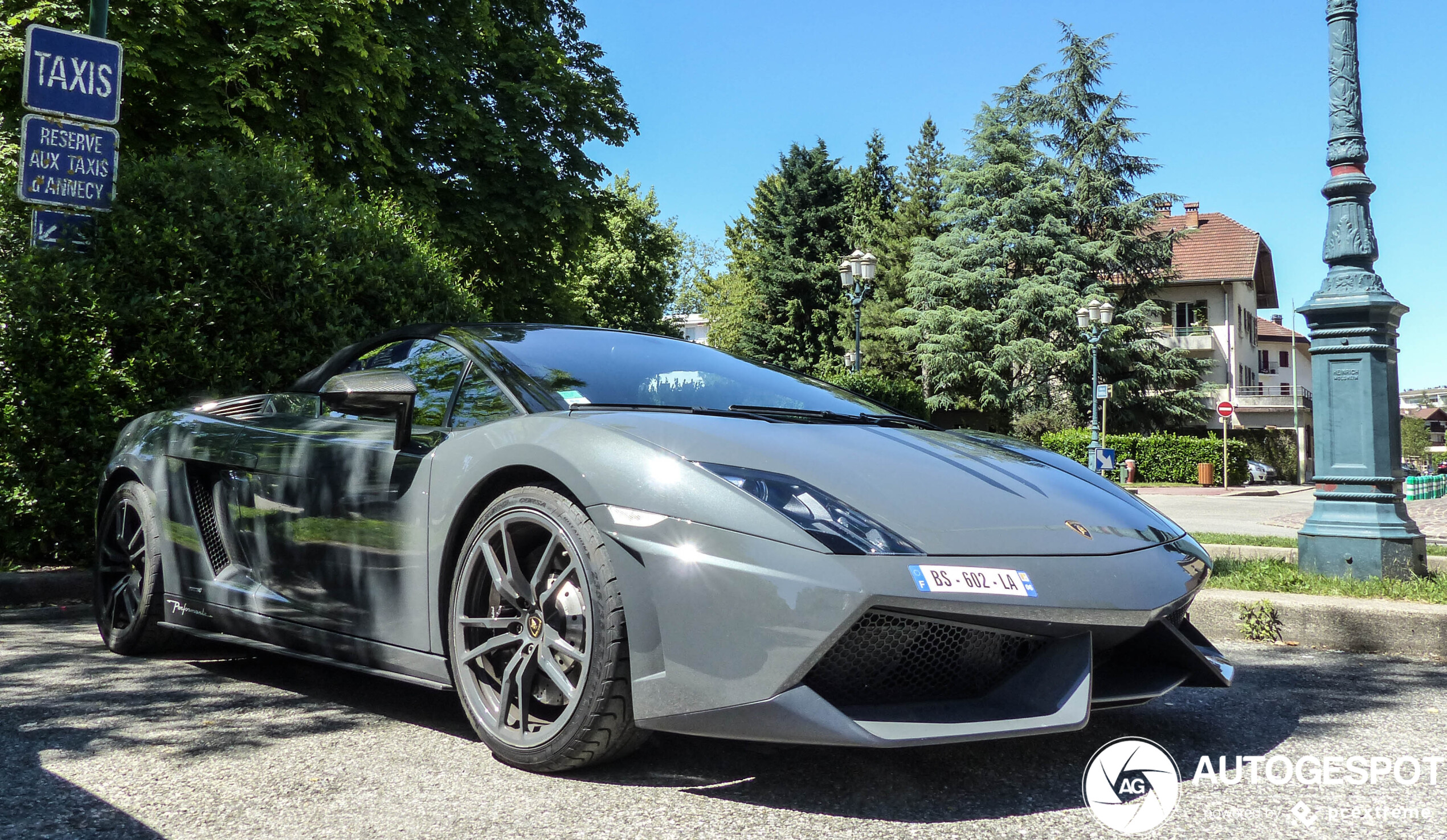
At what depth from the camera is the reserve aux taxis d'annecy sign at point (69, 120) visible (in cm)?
634

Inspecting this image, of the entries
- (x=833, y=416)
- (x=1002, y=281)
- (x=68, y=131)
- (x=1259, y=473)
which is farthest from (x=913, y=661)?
(x=1259, y=473)

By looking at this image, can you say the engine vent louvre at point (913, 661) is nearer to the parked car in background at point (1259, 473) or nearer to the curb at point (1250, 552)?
the curb at point (1250, 552)

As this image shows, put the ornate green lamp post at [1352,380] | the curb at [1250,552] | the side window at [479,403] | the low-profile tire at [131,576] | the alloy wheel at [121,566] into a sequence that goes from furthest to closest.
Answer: the curb at [1250,552], the ornate green lamp post at [1352,380], the alloy wheel at [121,566], the low-profile tire at [131,576], the side window at [479,403]

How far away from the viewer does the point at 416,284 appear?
7.29 meters

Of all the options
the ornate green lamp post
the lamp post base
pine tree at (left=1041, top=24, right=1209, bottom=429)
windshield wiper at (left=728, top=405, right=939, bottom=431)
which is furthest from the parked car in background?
windshield wiper at (left=728, top=405, right=939, bottom=431)

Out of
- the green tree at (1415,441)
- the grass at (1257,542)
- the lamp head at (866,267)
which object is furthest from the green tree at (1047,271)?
the green tree at (1415,441)

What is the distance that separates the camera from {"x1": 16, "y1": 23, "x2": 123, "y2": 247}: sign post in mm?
6297

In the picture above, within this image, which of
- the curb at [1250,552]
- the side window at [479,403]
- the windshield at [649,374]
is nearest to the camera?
the side window at [479,403]

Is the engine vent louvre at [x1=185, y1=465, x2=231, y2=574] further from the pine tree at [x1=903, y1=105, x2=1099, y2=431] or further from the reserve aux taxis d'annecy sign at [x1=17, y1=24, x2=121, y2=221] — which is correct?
the pine tree at [x1=903, y1=105, x2=1099, y2=431]

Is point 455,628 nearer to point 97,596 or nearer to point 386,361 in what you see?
point 386,361

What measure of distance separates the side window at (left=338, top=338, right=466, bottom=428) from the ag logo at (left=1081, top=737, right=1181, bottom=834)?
201 centimetres

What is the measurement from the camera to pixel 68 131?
661 centimetres

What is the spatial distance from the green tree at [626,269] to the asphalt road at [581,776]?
16.3 metres

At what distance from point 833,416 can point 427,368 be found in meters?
1.32
